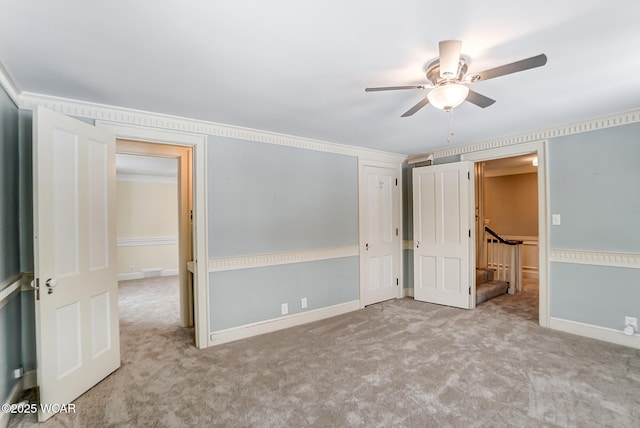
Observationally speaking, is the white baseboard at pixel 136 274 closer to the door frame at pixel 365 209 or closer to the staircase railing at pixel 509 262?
the door frame at pixel 365 209

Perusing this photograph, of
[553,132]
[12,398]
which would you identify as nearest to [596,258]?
[553,132]

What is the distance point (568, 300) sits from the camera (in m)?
3.37

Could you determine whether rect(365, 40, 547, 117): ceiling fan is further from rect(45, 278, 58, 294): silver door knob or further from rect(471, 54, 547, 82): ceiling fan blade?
rect(45, 278, 58, 294): silver door knob

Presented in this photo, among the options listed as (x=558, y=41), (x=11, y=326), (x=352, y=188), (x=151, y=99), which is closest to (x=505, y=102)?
(x=558, y=41)

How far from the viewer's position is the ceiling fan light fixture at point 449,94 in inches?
69.2

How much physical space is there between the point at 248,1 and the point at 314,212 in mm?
2726

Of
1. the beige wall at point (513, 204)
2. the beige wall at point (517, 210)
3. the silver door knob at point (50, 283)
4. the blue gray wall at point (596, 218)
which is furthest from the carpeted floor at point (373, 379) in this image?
the beige wall at point (513, 204)

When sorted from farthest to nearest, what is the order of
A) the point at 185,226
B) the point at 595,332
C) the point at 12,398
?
the point at 185,226 → the point at 595,332 → the point at 12,398

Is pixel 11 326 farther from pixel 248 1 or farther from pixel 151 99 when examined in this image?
pixel 248 1

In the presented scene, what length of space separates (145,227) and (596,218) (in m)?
7.99

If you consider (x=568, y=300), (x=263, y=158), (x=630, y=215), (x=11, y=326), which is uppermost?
(x=263, y=158)

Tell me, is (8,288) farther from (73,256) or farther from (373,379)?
(373,379)

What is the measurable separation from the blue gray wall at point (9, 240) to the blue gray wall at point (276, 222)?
4.69 feet

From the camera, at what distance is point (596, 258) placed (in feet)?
10.5
